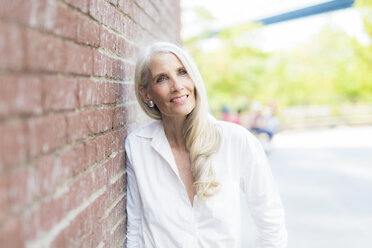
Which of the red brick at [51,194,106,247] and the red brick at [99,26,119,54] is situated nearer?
the red brick at [51,194,106,247]

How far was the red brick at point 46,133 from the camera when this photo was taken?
1021 mm

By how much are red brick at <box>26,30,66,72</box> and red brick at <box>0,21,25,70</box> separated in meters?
0.04

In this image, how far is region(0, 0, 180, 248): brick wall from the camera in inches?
36.0

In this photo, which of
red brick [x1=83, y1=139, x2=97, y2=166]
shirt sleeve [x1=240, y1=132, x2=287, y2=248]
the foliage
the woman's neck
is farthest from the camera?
the foliage

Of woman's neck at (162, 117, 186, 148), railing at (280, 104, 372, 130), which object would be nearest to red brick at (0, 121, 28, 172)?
woman's neck at (162, 117, 186, 148)

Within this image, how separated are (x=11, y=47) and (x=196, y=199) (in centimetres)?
142

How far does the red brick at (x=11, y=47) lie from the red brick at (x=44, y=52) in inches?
1.5

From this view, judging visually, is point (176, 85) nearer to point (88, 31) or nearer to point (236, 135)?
point (236, 135)

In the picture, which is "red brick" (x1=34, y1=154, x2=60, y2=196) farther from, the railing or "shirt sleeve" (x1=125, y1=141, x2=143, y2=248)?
the railing

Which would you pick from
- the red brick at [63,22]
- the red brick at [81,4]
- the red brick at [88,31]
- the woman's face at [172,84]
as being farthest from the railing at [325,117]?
the red brick at [63,22]

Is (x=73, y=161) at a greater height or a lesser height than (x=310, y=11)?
lesser

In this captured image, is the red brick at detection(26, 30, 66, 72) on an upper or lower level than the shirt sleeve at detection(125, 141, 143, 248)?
upper

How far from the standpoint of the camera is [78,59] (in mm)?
1414

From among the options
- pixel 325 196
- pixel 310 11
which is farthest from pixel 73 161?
pixel 310 11
